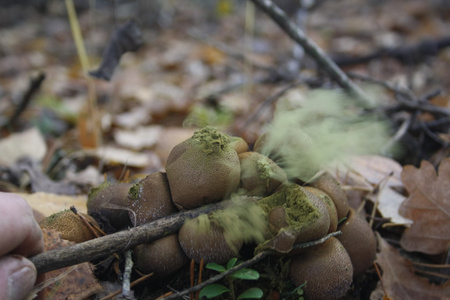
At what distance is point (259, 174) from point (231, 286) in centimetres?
37

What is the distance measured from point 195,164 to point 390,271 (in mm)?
949

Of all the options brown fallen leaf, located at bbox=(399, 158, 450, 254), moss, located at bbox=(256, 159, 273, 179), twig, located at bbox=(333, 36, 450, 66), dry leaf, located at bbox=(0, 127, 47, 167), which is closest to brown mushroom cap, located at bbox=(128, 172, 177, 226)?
moss, located at bbox=(256, 159, 273, 179)

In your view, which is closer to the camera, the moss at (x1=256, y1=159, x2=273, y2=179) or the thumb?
the thumb

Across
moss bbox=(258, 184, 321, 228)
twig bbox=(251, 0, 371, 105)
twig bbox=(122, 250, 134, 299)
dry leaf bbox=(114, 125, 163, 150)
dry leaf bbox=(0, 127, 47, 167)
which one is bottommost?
dry leaf bbox=(114, 125, 163, 150)

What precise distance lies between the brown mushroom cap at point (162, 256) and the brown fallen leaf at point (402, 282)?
0.79 m

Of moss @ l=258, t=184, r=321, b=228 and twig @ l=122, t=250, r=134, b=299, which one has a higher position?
moss @ l=258, t=184, r=321, b=228

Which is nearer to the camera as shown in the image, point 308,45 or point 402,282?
point 402,282

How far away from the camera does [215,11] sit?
8.85m

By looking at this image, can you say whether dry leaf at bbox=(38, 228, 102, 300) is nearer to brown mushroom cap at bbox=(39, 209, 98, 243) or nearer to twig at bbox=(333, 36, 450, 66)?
brown mushroom cap at bbox=(39, 209, 98, 243)

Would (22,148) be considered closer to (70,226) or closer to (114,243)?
(70,226)

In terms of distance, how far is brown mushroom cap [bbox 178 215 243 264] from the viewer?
3.76 ft

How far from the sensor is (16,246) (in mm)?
1008

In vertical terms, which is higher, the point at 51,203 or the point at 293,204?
the point at 293,204

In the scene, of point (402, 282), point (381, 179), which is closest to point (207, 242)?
point (402, 282)
